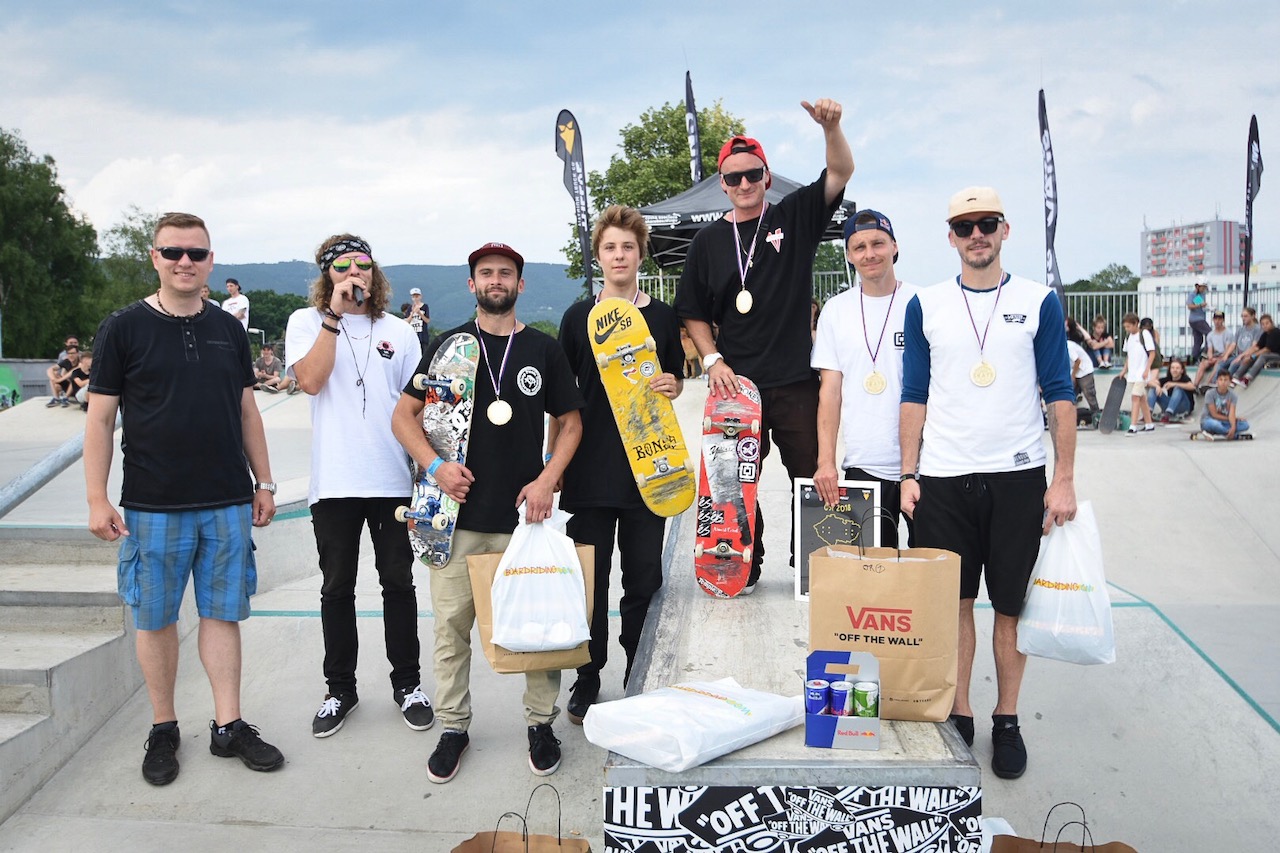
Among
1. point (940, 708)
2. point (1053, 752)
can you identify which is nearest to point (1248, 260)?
point (1053, 752)

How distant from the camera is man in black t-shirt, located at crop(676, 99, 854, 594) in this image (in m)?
3.38

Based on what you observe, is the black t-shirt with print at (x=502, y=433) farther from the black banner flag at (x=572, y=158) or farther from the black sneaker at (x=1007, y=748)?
the black banner flag at (x=572, y=158)

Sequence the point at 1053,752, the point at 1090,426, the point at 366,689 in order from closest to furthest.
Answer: the point at 1053,752, the point at 366,689, the point at 1090,426

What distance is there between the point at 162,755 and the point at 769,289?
280cm

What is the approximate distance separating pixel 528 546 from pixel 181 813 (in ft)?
4.82

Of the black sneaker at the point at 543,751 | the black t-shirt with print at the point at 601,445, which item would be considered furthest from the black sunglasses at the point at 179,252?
the black sneaker at the point at 543,751

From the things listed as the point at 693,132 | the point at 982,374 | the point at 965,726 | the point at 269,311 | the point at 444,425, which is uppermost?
the point at 269,311

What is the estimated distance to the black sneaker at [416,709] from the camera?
3516mm

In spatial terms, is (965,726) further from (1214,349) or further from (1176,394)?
(1214,349)

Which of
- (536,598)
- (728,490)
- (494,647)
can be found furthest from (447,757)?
(728,490)

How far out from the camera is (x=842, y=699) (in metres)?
2.12

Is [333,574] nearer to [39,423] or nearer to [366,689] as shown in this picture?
[366,689]

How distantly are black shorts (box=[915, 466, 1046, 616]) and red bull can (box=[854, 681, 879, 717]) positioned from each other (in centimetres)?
101

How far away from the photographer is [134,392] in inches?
120
